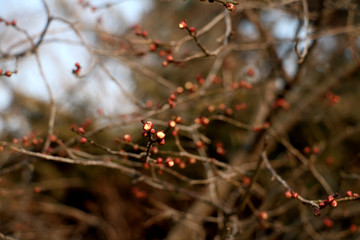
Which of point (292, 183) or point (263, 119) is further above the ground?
point (263, 119)

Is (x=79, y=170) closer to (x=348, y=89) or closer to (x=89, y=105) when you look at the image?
(x=89, y=105)

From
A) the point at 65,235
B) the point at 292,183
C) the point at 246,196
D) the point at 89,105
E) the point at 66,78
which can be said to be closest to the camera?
the point at 246,196

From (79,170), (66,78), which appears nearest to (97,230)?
(79,170)

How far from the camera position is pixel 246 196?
7.37 ft

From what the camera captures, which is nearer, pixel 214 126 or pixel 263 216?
pixel 263 216

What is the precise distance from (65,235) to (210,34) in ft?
17.9

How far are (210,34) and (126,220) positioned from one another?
15.7 ft

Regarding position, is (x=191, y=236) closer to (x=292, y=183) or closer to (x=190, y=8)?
(x=292, y=183)

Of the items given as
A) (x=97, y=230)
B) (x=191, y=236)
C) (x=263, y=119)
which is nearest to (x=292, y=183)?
(x=263, y=119)

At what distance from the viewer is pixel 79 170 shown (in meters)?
5.79

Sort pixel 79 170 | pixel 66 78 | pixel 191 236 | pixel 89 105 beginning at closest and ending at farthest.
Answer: pixel 191 236 < pixel 79 170 < pixel 89 105 < pixel 66 78

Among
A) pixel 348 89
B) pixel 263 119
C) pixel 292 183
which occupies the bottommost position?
pixel 292 183

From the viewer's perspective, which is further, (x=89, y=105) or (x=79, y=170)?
(x=89, y=105)

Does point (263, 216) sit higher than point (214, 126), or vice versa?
point (214, 126)
